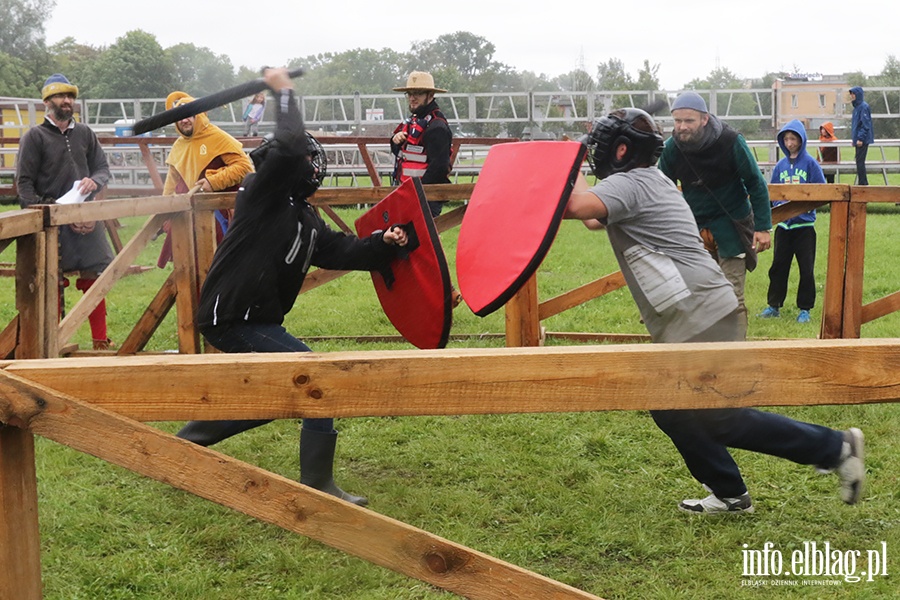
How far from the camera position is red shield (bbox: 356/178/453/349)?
4.04m

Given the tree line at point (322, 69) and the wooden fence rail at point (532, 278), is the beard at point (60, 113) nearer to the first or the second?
the wooden fence rail at point (532, 278)

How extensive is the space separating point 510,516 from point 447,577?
200 cm

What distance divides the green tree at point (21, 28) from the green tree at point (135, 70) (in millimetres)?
25218

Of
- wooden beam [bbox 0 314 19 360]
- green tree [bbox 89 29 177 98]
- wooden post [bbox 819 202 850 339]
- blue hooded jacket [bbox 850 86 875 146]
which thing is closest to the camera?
wooden beam [bbox 0 314 19 360]

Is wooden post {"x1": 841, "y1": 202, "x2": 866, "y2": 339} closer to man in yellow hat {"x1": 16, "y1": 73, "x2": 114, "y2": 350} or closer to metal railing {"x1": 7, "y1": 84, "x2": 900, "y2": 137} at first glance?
man in yellow hat {"x1": 16, "y1": 73, "x2": 114, "y2": 350}

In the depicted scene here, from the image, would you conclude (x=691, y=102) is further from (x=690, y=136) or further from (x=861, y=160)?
(x=861, y=160)

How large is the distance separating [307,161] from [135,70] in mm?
38009

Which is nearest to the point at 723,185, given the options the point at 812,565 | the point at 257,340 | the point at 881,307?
the point at 881,307

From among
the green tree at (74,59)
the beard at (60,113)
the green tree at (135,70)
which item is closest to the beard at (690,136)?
the beard at (60,113)

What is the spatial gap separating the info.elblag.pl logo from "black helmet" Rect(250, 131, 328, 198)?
2.14 metres

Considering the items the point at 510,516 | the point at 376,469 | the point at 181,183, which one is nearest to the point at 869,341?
the point at 510,516

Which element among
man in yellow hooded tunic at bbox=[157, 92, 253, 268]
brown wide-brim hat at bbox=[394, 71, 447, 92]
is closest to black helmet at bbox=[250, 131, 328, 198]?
man in yellow hooded tunic at bbox=[157, 92, 253, 268]

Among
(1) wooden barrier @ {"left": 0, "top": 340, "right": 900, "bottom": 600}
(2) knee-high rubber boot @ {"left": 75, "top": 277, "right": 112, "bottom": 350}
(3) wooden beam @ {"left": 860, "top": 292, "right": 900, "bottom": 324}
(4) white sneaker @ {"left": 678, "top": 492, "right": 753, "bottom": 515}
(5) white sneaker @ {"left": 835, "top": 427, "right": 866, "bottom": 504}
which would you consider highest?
(1) wooden barrier @ {"left": 0, "top": 340, "right": 900, "bottom": 600}

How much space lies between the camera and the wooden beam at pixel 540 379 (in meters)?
2.22
